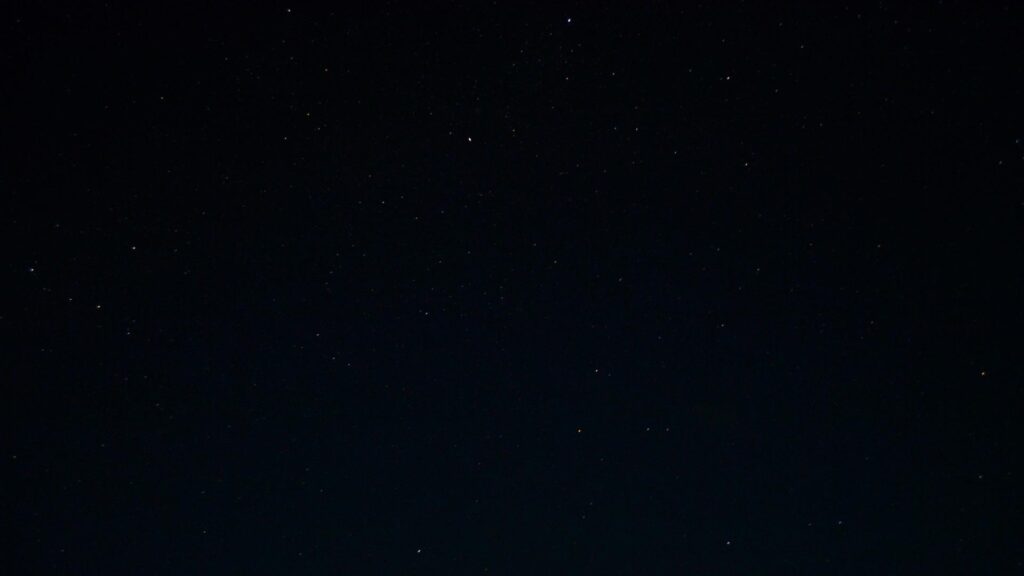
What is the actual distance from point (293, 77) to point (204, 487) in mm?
463

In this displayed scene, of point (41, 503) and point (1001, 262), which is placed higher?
point (1001, 262)

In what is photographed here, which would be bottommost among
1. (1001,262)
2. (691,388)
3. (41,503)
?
(41,503)

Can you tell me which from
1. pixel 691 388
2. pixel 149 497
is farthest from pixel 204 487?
pixel 691 388

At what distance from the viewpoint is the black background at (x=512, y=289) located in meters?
0.67

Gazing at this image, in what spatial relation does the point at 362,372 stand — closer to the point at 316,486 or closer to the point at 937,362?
the point at 316,486

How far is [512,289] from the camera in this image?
73cm

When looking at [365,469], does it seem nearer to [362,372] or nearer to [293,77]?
[362,372]

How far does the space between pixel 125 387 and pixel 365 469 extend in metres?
0.28

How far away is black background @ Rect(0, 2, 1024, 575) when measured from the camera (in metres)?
0.67

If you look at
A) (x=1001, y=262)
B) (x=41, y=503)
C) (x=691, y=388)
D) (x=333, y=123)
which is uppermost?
(x=333, y=123)

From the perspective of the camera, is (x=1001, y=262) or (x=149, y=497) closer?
(x=1001, y=262)

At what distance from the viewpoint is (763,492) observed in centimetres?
75

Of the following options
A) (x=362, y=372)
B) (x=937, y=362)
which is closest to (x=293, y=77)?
(x=362, y=372)

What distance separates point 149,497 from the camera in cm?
79
